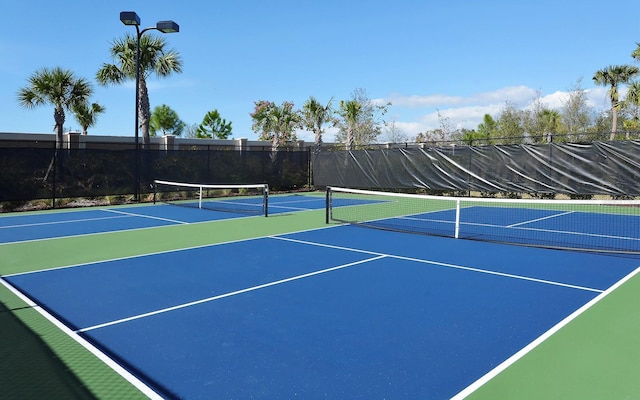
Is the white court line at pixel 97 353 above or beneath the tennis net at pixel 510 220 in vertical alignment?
beneath

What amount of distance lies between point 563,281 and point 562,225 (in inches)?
247

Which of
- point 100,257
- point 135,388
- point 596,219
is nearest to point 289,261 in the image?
point 100,257

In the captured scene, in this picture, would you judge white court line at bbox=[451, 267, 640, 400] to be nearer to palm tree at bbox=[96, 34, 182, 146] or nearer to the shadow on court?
the shadow on court

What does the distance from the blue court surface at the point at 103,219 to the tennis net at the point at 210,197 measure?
632mm

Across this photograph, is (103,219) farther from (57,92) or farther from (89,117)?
(89,117)

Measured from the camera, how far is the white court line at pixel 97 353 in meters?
3.43

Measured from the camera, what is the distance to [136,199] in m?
18.3

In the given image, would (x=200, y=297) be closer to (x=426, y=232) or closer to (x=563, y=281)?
(x=563, y=281)

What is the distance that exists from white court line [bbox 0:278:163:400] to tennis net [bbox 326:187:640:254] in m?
7.10

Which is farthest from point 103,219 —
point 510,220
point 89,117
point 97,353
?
point 89,117

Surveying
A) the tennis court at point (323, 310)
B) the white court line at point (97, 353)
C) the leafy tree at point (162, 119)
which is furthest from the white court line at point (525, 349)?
the leafy tree at point (162, 119)

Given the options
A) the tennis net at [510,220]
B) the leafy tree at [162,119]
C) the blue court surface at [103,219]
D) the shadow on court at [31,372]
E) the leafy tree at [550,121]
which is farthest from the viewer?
the leafy tree at [162,119]

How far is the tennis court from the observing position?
367 centimetres

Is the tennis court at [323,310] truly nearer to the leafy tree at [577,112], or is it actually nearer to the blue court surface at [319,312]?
the blue court surface at [319,312]
